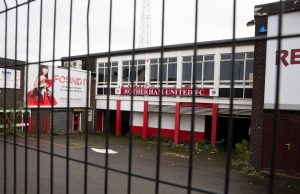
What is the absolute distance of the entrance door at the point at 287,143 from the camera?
11.6 meters

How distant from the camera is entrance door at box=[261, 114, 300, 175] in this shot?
38.1 feet

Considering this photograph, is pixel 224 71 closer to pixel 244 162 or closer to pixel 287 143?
pixel 244 162

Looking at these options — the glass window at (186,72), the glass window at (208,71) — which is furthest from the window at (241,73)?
the glass window at (186,72)

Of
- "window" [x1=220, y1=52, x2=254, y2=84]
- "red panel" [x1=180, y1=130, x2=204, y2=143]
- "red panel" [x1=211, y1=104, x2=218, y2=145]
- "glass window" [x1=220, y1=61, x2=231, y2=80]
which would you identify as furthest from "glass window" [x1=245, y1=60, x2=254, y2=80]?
"red panel" [x1=180, y1=130, x2=204, y2=143]

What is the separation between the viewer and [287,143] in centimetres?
1178

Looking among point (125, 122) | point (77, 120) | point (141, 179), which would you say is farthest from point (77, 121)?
point (141, 179)

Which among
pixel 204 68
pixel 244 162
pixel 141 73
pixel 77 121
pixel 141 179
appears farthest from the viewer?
pixel 77 121

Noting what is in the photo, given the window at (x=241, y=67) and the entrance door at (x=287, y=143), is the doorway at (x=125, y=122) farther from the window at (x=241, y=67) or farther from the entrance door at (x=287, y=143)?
the entrance door at (x=287, y=143)

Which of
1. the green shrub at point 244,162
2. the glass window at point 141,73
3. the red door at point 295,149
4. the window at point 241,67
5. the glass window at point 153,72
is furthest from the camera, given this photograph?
the glass window at point 141,73

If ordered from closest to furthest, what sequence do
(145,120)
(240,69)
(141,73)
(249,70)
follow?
(249,70) → (240,69) → (141,73) → (145,120)

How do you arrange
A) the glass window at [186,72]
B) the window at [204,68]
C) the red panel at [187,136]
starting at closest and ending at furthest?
the window at [204,68], the glass window at [186,72], the red panel at [187,136]

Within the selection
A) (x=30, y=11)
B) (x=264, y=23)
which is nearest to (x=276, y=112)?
(x=30, y=11)

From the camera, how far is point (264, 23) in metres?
11.6

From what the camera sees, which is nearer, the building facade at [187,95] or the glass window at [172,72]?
the building facade at [187,95]
